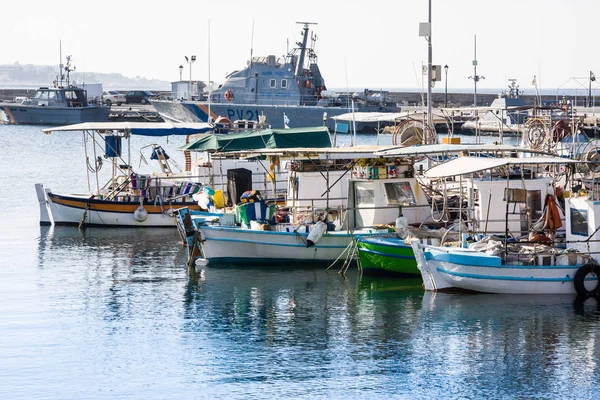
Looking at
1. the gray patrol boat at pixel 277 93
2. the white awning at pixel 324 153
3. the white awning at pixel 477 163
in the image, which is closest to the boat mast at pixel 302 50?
the gray patrol boat at pixel 277 93

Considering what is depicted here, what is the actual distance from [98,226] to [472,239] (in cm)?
1644

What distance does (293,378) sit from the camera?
19.3m

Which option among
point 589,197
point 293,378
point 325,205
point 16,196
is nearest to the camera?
point 293,378

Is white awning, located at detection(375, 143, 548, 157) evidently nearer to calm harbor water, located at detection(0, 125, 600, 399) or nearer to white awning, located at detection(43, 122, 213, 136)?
calm harbor water, located at detection(0, 125, 600, 399)

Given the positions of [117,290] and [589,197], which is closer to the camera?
[589,197]

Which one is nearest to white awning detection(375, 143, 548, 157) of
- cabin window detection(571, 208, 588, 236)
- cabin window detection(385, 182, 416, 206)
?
cabin window detection(385, 182, 416, 206)

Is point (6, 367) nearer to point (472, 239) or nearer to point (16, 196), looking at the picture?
point (472, 239)

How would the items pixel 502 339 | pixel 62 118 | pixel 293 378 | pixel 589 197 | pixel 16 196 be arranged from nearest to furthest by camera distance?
pixel 293 378, pixel 502 339, pixel 589 197, pixel 16 196, pixel 62 118

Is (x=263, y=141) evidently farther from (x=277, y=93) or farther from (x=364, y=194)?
(x=277, y=93)

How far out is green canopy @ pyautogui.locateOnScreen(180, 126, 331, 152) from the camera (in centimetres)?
3397

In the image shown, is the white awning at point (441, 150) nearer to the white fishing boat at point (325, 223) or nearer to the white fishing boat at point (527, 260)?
the white fishing boat at point (325, 223)

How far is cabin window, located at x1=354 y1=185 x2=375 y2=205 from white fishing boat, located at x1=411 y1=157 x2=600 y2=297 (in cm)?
408

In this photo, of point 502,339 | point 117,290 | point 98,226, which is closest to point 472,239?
point 502,339

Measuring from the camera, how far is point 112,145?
128 ft
